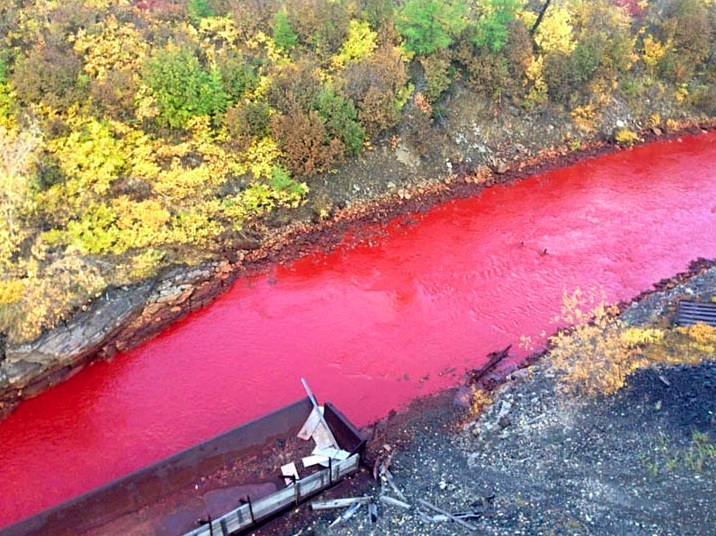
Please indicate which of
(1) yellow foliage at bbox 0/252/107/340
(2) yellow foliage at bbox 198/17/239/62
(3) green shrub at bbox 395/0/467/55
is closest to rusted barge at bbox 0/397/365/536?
(1) yellow foliage at bbox 0/252/107/340

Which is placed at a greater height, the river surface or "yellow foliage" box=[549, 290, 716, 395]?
the river surface

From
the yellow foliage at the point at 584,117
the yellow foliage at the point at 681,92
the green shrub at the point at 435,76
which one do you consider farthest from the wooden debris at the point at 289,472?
the yellow foliage at the point at 681,92

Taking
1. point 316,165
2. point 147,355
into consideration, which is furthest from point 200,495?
point 316,165

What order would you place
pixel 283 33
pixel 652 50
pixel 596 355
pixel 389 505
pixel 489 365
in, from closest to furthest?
1. pixel 389 505
2. pixel 596 355
3. pixel 489 365
4. pixel 283 33
5. pixel 652 50

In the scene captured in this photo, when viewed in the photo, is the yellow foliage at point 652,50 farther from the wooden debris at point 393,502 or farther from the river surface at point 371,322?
the wooden debris at point 393,502

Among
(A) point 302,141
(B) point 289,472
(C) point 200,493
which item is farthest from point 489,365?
(A) point 302,141

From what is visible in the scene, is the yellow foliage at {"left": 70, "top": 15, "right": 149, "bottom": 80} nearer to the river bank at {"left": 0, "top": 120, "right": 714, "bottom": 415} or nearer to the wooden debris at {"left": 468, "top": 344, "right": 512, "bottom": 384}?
the river bank at {"left": 0, "top": 120, "right": 714, "bottom": 415}

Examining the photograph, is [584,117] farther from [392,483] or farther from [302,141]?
[392,483]
